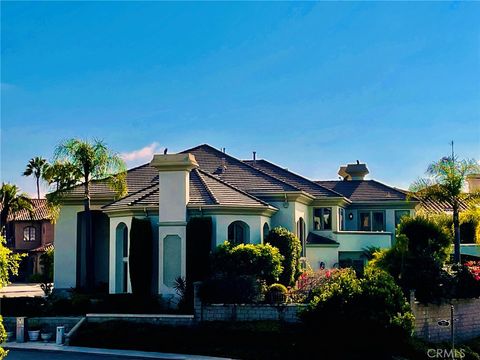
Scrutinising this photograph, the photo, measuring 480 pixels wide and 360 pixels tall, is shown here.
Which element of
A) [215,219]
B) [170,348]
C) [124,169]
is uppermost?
[124,169]

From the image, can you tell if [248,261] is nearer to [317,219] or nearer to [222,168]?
[222,168]

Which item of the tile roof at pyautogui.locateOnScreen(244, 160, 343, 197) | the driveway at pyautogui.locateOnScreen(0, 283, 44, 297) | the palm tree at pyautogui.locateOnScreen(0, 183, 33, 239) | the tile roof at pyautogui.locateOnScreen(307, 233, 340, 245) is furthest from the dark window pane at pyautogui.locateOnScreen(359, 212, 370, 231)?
the palm tree at pyautogui.locateOnScreen(0, 183, 33, 239)

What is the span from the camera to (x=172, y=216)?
32719 millimetres

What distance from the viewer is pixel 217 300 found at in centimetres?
2869

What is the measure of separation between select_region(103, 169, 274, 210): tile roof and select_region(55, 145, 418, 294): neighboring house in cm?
5

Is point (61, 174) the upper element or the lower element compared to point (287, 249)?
upper

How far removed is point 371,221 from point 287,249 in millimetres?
13923

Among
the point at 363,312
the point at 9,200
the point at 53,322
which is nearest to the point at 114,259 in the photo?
the point at 53,322

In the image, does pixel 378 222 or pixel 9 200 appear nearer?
pixel 378 222

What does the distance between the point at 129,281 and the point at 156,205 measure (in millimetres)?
4121

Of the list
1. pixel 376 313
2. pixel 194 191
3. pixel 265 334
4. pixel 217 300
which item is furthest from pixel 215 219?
pixel 376 313

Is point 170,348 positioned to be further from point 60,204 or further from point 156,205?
point 60,204

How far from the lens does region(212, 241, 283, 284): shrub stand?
1204 inches

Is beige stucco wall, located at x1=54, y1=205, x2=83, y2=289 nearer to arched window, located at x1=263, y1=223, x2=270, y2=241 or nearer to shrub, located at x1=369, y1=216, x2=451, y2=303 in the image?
arched window, located at x1=263, y1=223, x2=270, y2=241
